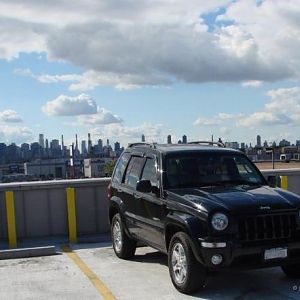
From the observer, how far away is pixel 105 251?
9609mm

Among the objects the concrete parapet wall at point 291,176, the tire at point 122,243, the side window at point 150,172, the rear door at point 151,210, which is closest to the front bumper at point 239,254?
the rear door at point 151,210

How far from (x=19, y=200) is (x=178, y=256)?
5.41m

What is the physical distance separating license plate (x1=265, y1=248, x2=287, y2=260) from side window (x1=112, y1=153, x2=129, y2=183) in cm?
340

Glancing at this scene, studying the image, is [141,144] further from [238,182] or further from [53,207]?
[53,207]

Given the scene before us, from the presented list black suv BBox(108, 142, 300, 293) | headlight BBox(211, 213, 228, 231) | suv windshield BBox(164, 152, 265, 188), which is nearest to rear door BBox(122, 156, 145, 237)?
black suv BBox(108, 142, 300, 293)

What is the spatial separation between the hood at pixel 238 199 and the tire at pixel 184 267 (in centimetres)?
48

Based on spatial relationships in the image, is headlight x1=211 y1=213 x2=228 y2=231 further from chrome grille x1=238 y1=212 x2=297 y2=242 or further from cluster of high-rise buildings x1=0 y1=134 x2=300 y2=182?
cluster of high-rise buildings x1=0 y1=134 x2=300 y2=182

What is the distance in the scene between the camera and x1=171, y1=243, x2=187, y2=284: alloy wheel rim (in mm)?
6531

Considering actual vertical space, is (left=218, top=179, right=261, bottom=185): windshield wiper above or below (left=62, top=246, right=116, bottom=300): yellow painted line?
above

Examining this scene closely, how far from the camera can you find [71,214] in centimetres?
1099

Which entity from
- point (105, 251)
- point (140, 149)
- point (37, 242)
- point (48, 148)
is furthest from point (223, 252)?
point (48, 148)

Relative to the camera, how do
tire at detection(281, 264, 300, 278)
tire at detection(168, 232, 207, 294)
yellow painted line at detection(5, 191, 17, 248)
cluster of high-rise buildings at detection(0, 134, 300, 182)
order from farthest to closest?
1. cluster of high-rise buildings at detection(0, 134, 300, 182)
2. yellow painted line at detection(5, 191, 17, 248)
3. tire at detection(281, 264, 300, 278)
4. tire at detection(168, 232, 207, 294)

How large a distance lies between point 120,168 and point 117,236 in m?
1.14

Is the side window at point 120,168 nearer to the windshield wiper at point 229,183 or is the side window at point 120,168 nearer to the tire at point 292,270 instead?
the windshield wiper at point 229,183
